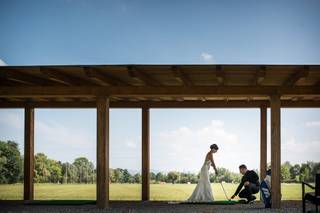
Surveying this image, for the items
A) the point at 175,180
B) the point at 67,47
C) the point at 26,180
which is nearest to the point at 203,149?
the point at 175,180

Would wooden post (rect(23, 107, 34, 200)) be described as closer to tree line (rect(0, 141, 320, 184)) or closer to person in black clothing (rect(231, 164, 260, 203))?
person in black clothing (rect(231, 164, 260, 203))

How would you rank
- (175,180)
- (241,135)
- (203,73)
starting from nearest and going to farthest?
(203,73) < (241,135) < (175,180)

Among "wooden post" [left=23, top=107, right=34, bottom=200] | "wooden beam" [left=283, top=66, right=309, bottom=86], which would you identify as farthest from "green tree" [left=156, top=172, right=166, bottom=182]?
"wooden beam" [left=283, top=66, right=309, bottom=86]

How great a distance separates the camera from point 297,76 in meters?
10.5

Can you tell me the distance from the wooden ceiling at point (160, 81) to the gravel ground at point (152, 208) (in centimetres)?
235

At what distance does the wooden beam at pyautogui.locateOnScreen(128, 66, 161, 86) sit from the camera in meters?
10.2

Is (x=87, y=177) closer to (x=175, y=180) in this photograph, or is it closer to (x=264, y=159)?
(x=175, y=180)

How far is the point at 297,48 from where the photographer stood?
25062 mm

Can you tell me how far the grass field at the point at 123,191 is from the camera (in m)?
19.2

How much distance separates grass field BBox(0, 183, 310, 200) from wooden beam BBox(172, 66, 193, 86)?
7.72 meters

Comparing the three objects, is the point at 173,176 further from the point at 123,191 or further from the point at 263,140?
the point at 263,140

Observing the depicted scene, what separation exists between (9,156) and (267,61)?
1202cm

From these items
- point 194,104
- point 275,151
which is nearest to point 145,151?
point 194,104

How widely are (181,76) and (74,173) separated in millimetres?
13856
